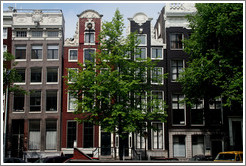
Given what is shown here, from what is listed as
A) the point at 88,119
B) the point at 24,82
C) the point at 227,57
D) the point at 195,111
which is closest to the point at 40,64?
the point at 24,82

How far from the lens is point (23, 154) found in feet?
114

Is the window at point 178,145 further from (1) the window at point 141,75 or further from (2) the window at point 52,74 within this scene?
(2) the window at point 52,74

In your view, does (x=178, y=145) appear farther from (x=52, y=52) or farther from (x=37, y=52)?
(x=37, y=52)

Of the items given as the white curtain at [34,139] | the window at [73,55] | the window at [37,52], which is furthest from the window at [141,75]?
the white curtain at [34,139]

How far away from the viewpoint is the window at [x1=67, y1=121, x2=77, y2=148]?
35.4 metres

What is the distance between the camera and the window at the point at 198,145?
116 ft

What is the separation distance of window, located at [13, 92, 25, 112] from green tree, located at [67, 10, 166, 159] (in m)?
9.97

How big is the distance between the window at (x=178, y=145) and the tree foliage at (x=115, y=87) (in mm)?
7451

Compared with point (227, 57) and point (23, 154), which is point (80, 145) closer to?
point (23, 154)

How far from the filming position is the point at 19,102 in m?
36.4

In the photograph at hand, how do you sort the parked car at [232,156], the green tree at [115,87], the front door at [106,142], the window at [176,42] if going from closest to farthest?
the parked car at [232,156]
the green tree at [115,87]
the front door at [106,142]
the window at [176,42]

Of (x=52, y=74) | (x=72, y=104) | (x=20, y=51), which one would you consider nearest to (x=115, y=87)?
(x=72, y=104)

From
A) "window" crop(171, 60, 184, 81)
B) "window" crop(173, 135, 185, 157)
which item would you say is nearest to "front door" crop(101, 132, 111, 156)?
"window" crop(173, 135, 185, 157)

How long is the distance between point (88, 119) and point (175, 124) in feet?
36.9
